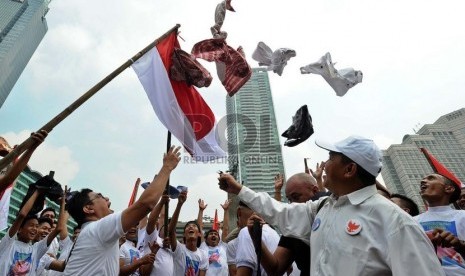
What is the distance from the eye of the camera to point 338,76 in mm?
6211

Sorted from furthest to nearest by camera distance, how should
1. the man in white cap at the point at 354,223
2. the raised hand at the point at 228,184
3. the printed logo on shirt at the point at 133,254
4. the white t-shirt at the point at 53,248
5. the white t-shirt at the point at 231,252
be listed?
the white t-shirt at the point at 53,248, the printed logo on shirt at the point at 133,254, the white t-shirt at the point at 231,252, the raised hand at the point at 228,184, the man in white cap at the point at 354,223

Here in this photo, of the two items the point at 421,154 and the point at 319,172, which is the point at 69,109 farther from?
the point at 421,154

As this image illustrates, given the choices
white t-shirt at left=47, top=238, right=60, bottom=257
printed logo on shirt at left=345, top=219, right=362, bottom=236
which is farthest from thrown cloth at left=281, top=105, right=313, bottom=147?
white t-shirt at left=47, top=238, right=60, bottom=257

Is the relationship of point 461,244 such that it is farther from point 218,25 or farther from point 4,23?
point 4,23

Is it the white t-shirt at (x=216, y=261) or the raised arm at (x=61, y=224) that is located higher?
the raised arm at (x=61, y=224)

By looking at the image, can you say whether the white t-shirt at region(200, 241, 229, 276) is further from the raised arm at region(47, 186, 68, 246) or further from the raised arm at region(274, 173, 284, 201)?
the raised arm at region(274, 173, 284, 201)

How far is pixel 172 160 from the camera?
291 centimetres

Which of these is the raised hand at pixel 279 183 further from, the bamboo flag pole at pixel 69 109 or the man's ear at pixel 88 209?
the bamboo flag pole at pixel 69 109

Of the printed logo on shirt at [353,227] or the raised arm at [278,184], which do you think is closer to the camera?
the printed logo on shirt at [353,227]

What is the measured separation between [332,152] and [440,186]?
2610mm

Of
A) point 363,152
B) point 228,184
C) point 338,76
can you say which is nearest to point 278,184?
point 228,184

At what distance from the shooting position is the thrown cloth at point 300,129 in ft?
16.8

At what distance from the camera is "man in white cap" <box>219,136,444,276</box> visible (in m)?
1.41

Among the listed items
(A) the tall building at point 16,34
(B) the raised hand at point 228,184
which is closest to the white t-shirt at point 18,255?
(B) the raised hand at point 228,184
